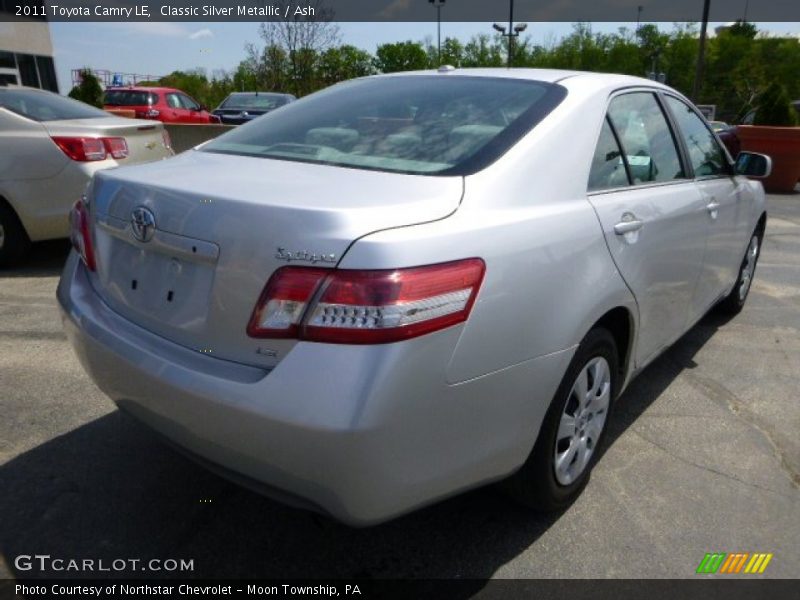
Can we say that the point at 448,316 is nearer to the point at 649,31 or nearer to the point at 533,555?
the point at 533,555

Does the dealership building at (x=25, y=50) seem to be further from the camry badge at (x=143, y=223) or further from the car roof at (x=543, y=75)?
the camry badge at (x=143, y=223)

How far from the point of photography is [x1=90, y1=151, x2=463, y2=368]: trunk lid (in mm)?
1719

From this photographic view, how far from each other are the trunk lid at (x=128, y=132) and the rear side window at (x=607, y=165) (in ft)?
12.7

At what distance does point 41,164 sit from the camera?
5.29m

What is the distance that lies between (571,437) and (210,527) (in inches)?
53.3

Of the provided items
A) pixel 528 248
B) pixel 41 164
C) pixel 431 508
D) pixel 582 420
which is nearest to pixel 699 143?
pixel 582 420

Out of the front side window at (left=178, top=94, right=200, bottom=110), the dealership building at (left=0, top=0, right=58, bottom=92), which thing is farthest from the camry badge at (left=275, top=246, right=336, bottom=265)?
the dealership building at (left=0, top=0, right=58, bottom=92)

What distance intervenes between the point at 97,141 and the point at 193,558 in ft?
14.2

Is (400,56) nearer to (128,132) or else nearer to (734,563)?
(128,132)

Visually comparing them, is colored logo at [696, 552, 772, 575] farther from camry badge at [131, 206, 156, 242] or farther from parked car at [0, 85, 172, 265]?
parked car at [0, 85, 172, 265]

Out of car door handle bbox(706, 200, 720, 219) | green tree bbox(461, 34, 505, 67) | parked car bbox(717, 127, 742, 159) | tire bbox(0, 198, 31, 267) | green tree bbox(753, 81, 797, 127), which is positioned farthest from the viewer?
green tree bbox(461, 34, 505, 67)

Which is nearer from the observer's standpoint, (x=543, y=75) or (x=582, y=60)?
(x=543, y=75)

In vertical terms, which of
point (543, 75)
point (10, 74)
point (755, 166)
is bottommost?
point (755, 166)

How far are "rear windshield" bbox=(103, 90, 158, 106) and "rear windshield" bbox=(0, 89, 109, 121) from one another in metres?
10.8
